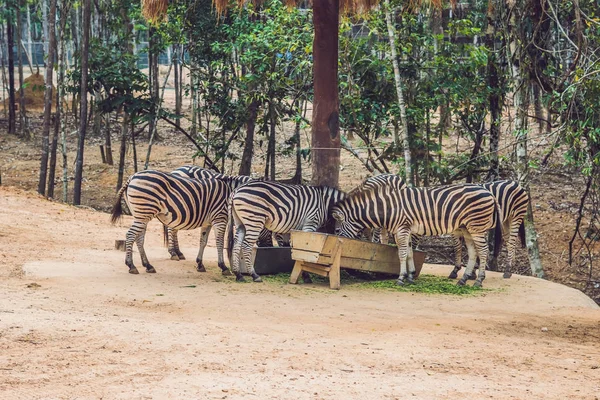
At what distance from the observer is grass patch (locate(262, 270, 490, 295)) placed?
40.5ft

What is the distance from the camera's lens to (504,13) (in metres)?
14.4

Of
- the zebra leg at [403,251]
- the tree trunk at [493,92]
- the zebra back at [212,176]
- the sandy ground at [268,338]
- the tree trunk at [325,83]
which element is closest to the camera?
the sandy ground at [268,338]

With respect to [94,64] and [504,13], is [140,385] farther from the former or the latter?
[94,64]

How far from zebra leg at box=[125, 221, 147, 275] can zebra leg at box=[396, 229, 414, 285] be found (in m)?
3.91

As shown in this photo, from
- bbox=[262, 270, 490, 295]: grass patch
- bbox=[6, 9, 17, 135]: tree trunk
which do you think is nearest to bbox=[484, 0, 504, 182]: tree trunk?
bbox=[262, 270, 490, 295]: grass patch

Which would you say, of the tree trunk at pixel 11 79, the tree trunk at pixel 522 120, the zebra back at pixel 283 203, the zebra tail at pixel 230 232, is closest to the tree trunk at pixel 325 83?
the zebra back at pixel 283 203

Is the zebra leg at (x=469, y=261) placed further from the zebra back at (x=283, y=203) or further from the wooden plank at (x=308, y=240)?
the wooden plank at (x=308, y=240)

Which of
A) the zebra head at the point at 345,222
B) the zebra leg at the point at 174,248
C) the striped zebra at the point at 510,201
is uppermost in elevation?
the striped zebra at the point at 510,201

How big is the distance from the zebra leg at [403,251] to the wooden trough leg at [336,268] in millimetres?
1133

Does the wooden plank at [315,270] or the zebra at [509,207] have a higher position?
the zebra at [509,207]

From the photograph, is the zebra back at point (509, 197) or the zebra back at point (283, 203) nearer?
the zebra back at point (283, 203)

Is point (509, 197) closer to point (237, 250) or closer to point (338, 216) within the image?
point (338, 216)

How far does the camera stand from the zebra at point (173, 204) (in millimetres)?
12500

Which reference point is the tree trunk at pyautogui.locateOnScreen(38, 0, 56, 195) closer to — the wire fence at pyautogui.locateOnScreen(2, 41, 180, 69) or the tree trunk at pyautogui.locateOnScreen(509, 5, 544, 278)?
the tree trunk at pyautogui.locateOnScreen(509, 5, 544, 278)
